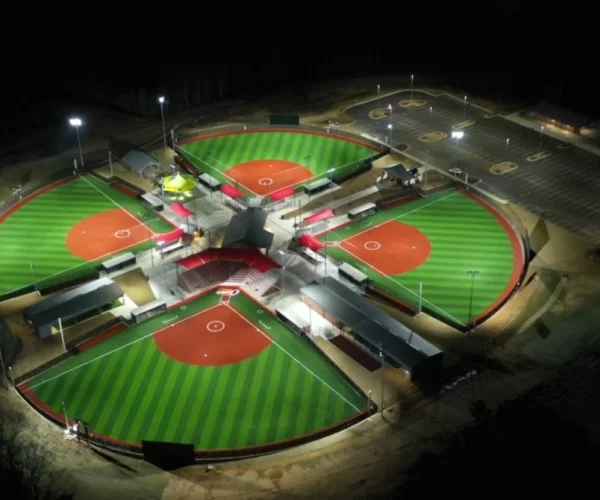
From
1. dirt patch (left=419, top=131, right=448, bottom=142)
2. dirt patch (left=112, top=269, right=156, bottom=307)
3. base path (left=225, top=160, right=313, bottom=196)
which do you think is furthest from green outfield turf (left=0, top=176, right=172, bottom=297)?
dirt patch (left=419, top=131, right=448, bottom=142)

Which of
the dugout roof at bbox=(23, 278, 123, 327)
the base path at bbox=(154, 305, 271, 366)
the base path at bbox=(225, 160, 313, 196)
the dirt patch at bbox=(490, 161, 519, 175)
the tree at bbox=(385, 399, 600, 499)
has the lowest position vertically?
the base path at bbox=(154, 305, 271, 366)

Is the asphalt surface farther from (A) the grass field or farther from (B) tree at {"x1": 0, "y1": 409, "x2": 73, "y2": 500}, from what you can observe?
(B) tree at {"x1": 0, "y1": 409, "x2": 73, "y2": 500}

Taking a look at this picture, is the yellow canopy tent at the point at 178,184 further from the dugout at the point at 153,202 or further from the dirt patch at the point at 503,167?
the dirt patch at the point at 503,167

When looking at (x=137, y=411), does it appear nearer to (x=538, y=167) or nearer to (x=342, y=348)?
(x=342, y=348)

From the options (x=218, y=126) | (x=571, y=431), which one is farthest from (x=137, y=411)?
(x=218, y=126)

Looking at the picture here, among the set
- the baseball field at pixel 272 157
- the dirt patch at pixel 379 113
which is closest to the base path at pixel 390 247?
the baseball field at pixel 272 157
